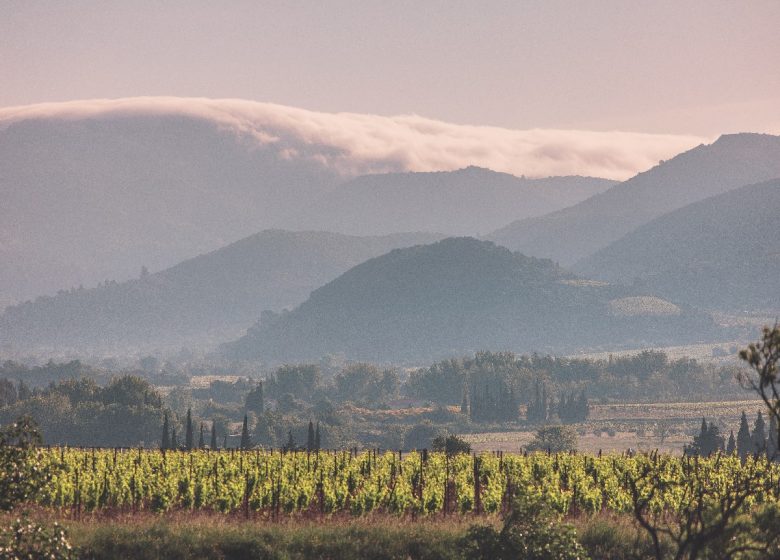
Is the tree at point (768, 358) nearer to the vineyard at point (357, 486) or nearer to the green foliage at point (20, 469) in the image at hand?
the green foliage at point (20, 469)

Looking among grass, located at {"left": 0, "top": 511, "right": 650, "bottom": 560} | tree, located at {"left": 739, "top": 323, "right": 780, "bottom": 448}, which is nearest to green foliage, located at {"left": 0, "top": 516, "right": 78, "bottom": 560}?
tree, located at {"left": 739, "top": 323, "right": 780, "bottom": 448}

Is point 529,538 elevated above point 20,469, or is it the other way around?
point 20,469

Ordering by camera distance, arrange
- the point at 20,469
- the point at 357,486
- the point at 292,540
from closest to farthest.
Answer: the point at 20,469 → the point at 292,540 → the point at 357,486

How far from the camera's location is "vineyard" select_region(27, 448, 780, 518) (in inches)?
2216

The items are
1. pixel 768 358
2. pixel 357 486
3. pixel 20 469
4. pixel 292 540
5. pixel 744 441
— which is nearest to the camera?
pixel 768 358

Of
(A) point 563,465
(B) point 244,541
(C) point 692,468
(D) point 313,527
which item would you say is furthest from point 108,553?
(C) point 692,468

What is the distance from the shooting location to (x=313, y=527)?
51031 millimetres

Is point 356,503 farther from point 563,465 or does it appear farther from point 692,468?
point 692,468

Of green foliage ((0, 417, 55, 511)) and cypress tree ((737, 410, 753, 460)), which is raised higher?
green foliage ((0, 417, 55, 511))

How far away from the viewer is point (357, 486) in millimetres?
59531

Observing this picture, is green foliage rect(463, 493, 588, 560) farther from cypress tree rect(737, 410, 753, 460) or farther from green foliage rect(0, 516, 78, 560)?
cypress tree rect(737, 410, 753, 460)

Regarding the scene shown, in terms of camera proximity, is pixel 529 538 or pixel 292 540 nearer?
pixel 529 538

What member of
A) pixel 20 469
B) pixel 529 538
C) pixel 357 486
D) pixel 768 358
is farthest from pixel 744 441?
pixel 20 469

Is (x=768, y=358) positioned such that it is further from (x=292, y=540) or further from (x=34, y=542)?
(x=292, y=540)
